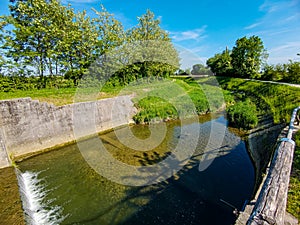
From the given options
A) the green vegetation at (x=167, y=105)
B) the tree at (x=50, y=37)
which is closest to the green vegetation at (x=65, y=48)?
the tree at (x=50, y=37)

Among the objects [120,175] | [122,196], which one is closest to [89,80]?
[120,175]

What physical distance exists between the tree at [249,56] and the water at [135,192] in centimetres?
2696

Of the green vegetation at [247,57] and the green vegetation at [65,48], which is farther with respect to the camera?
the green vegetation at [247,57]

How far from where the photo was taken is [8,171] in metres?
6.75

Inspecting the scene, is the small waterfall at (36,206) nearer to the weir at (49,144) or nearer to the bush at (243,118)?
the weir at (49,144)

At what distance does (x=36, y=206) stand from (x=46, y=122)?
194 inches

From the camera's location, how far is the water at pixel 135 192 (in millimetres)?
4844

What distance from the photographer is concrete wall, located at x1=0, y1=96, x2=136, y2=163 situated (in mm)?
7820

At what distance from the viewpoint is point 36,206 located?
528 cm

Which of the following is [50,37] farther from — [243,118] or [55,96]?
[243,118]

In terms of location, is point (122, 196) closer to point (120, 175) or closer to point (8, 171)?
point (120, 175)

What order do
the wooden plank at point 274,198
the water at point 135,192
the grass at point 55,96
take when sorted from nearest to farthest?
the wooden plank at point 274,198
the water at point 135,192
the grass at point 55,96

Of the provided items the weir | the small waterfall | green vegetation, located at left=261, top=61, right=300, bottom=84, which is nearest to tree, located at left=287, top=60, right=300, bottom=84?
green vegetation, located at left=261, top=61, right=300, bottom=84

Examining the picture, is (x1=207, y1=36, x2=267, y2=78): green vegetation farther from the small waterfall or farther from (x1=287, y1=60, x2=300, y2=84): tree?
the small waterfall
